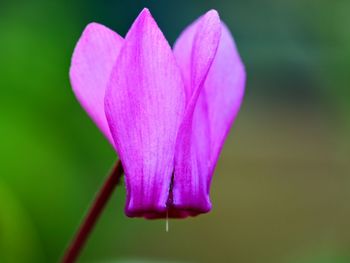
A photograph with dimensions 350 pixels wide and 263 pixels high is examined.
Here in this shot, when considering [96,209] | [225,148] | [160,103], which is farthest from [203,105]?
[225,148]

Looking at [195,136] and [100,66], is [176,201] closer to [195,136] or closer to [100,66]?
[195,136]

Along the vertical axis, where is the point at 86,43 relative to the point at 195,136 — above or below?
above

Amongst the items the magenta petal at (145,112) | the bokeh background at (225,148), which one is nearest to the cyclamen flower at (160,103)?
the magenta petal at (145,112)

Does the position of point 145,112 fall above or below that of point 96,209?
above

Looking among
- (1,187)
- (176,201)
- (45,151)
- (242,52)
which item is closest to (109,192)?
(176,201)

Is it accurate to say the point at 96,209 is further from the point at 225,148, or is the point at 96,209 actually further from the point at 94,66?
the point at 225,148

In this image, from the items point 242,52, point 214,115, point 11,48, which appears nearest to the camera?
point 214,115
